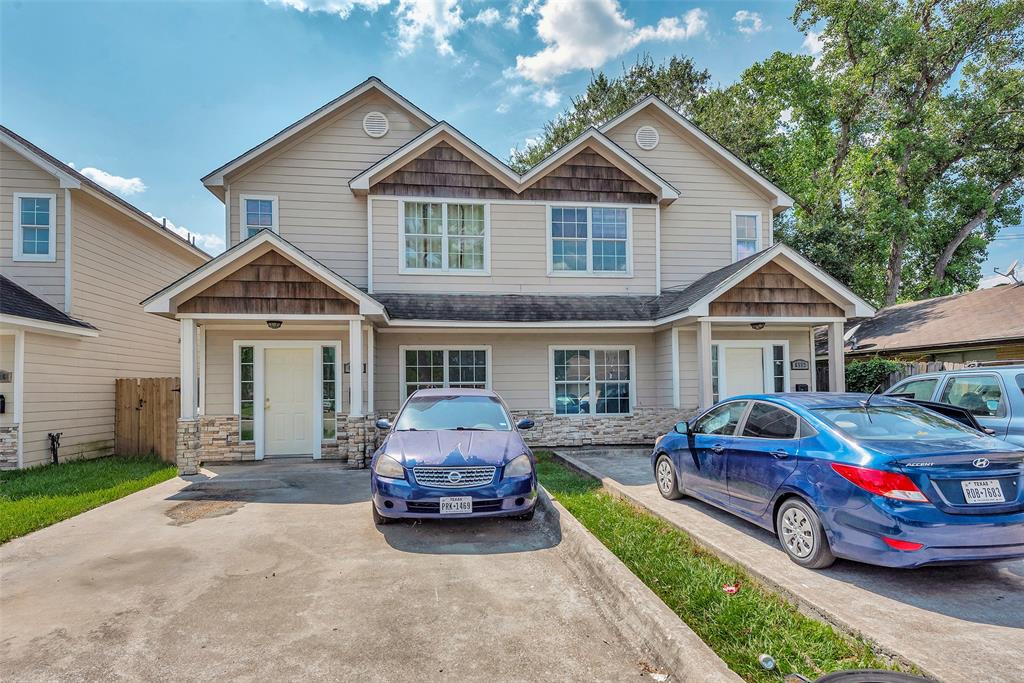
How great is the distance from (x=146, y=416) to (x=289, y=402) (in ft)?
12.8

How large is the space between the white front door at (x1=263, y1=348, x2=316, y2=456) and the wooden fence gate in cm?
225

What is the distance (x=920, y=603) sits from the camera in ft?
11.8

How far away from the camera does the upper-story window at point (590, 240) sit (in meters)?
12.5

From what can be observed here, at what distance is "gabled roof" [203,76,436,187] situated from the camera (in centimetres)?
1136

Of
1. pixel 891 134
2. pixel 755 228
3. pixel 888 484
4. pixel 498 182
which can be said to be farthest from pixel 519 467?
pixel 891 134

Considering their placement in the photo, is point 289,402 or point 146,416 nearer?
point 289,402

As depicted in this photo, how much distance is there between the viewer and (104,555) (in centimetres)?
525

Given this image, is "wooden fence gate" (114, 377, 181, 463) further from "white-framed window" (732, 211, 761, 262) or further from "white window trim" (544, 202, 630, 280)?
"white-framed window" (732, 211, 761, 262)

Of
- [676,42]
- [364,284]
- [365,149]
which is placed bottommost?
[364,284]

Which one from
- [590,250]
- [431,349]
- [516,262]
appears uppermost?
[590,250]

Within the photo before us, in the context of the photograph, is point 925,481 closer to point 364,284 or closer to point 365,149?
point 364,284

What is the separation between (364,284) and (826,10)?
2405cm

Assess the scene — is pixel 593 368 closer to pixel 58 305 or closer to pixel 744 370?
pixel 744 370

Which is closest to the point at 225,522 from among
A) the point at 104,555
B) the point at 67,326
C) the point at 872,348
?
the point at 104,555
